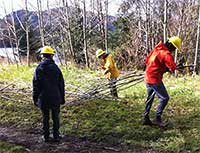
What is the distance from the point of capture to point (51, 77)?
265 inches

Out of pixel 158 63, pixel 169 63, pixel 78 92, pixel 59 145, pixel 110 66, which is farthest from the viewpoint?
pixel 78 92

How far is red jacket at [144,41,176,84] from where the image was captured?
22.6 feet

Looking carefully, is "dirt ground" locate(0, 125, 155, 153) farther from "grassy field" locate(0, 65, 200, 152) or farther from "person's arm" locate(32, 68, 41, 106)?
"person's arm" locate(32, 68, 41, 106)

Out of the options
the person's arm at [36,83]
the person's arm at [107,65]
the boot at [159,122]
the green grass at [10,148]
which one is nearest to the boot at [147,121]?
the boot at [159,122]

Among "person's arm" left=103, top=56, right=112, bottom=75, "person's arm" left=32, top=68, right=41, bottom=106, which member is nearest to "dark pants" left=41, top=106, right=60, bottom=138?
"person's arm" left=32, top=68, right=41, bottom=106

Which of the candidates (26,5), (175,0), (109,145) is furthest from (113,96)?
(175,0)

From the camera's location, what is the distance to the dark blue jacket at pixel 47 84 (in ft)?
22.0

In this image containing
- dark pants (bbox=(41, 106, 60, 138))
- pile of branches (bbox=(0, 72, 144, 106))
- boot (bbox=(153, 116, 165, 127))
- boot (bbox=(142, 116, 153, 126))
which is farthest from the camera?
pile of branches (bbox=(0, 72, 144, 106))

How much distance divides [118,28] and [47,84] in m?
20.6

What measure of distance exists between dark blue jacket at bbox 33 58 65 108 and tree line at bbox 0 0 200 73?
13220mm

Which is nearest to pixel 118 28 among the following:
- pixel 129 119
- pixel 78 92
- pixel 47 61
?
pixel 78 92

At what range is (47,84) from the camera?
6.73m

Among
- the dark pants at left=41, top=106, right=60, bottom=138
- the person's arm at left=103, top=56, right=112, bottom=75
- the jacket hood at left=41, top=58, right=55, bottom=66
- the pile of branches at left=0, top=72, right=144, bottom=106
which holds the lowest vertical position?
the pile of branches at left=0, top=72, right=144, bottom=106

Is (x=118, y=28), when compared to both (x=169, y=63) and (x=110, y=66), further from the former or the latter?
(x=169, y=63)
